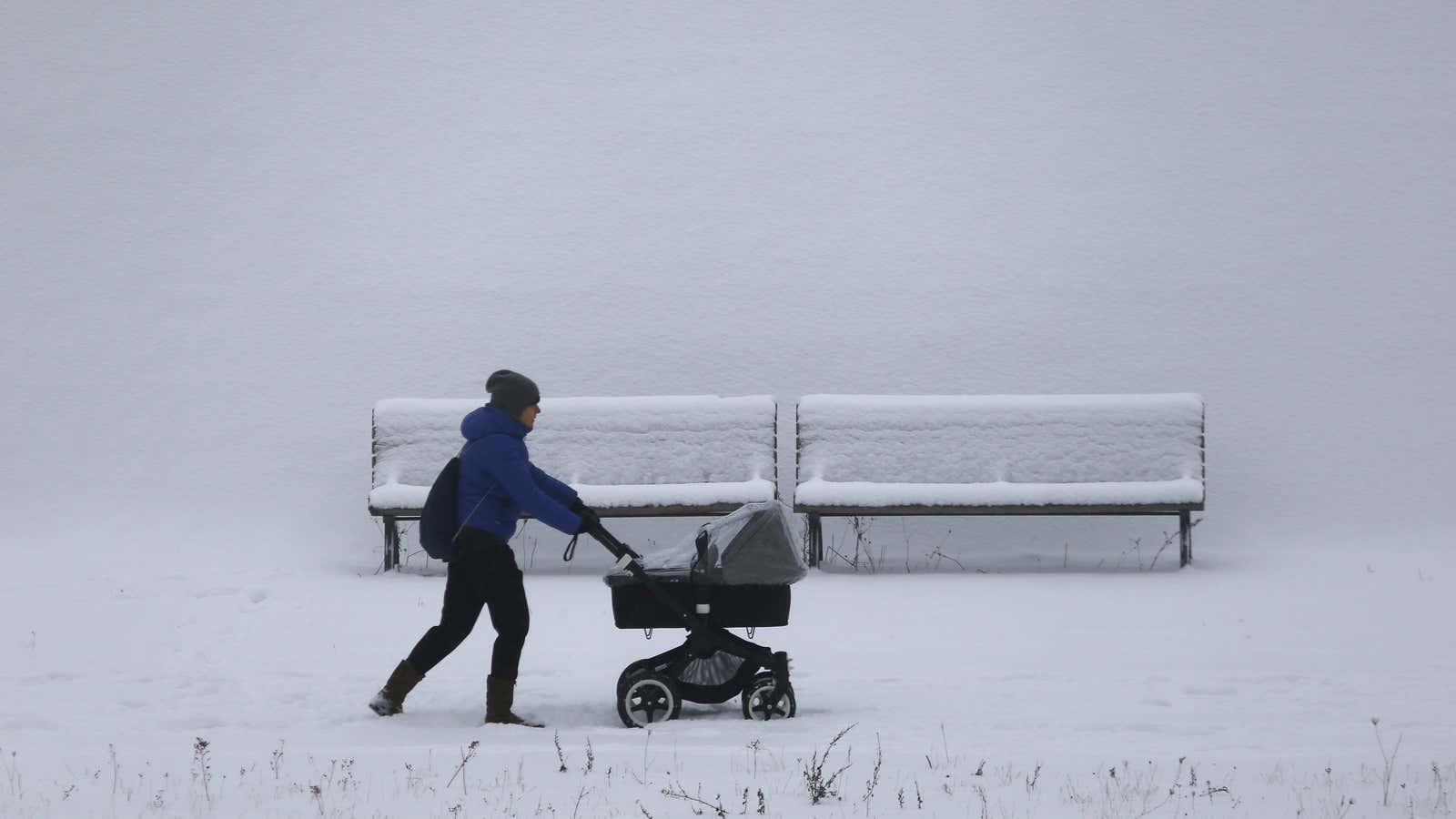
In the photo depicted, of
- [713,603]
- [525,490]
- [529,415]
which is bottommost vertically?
[713,603]

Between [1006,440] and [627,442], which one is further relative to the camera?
[627,442]

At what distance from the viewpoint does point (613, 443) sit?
30.4ft

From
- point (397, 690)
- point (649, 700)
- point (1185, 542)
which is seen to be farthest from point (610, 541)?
point (1185, 542)

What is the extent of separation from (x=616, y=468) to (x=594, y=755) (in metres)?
5.16

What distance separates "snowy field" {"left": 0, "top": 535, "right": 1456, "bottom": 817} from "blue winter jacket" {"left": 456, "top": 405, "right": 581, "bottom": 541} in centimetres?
70

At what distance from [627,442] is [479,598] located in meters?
4.31

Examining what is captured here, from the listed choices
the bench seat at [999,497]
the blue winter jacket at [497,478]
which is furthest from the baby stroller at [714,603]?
the bench seat at [999,497]

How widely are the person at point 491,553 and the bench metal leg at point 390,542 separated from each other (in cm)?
432

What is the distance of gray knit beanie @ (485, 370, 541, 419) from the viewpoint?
197 inches

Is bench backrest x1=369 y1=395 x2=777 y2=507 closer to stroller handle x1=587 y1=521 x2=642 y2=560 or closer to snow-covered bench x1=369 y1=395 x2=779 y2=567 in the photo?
snow-covered bench x1=369 y1=395 x2=779 y2=567

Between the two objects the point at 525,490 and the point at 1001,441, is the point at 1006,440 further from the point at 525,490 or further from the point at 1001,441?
the point at 525,490

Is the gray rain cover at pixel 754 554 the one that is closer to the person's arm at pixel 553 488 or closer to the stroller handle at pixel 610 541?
the stroller handle at pixel 610 541

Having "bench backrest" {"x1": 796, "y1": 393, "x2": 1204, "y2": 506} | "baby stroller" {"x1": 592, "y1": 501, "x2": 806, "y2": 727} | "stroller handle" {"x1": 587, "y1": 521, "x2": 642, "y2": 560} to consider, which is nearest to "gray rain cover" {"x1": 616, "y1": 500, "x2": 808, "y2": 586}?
"baby stroller" {"x1": 592, "y1": 501, "x2": 806, "y2": 727}

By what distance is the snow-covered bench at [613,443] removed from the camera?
9203 mm
